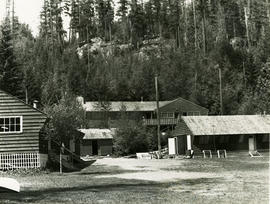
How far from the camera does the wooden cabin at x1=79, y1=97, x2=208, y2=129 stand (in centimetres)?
7769

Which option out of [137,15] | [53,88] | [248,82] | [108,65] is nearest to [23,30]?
[137,15]

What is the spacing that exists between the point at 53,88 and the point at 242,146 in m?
44.4

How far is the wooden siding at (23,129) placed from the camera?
1182 inches

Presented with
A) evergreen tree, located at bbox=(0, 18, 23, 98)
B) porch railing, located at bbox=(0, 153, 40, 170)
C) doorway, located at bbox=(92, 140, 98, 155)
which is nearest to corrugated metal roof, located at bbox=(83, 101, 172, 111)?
doorway, located at bbox=(92, 140, 98, 155)

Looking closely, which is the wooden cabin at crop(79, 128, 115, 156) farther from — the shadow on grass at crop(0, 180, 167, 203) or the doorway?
the shadow on grass at crop(0, 180, 167, 203)

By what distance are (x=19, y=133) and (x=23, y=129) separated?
0.38 meters

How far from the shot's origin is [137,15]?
12850 centimetres

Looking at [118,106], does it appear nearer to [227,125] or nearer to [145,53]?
[227,125]

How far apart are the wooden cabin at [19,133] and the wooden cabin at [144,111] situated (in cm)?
4626

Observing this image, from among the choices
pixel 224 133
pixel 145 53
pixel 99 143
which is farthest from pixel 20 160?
pixel 145 53

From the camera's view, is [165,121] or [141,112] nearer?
[165,121]

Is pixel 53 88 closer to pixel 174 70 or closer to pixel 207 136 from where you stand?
pixel 174 70

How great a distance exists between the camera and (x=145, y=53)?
116 metres

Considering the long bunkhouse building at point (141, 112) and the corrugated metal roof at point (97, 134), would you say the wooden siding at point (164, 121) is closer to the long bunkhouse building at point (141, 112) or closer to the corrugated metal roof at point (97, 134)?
the long bunkhouse building at point (141, 112)
